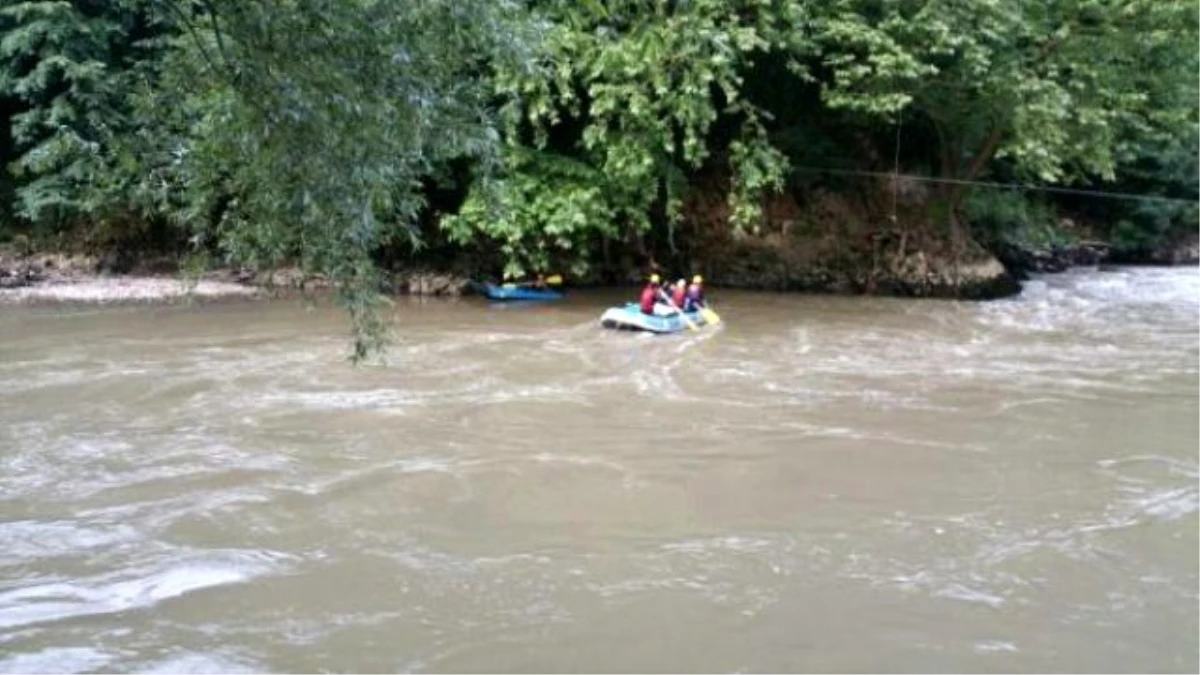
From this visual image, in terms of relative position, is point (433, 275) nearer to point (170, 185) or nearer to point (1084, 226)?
point (170, 185)

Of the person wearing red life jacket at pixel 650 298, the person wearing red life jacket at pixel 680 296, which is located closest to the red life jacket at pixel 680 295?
the person wearing red life jacket at pixel 680 296

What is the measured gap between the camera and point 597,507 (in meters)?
7.44

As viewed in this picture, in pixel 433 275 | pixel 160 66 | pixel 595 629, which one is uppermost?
pixel 160 66

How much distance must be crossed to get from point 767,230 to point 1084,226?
1039 cm

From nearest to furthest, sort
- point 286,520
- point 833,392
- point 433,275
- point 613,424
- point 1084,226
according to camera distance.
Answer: point 286,520 → point 613,424 → point 833,392 → point 433,275 → point 1084,226

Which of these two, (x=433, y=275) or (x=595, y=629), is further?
(x=433, y=275)

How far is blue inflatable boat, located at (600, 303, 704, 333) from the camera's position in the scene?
1416 cm

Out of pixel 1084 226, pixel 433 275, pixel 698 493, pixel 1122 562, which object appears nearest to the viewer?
pixel 1122 562

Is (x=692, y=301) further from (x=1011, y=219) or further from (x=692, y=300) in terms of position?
(x=1011, y=219)

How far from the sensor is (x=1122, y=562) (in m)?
6.51

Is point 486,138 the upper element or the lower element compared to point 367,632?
upper

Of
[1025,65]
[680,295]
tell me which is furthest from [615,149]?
[1025,65]

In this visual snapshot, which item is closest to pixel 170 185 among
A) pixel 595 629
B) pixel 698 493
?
pixel 595 629

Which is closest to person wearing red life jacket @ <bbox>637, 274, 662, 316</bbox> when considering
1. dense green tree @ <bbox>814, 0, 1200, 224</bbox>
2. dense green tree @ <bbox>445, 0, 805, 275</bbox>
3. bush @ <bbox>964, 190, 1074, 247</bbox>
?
dense green tree @ <bbox>445, 0, 805, 275</bbox>
